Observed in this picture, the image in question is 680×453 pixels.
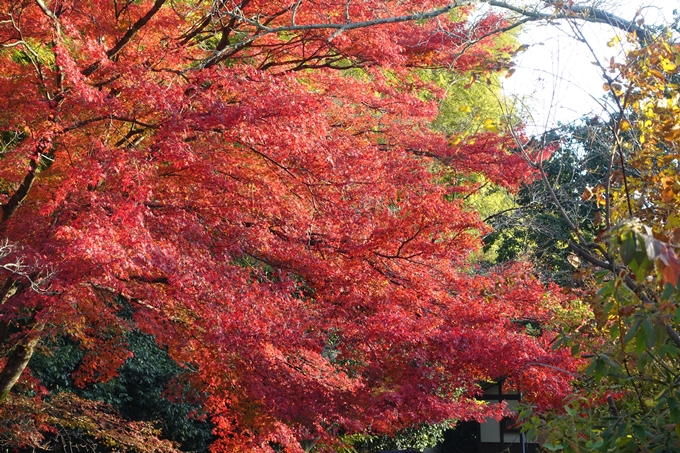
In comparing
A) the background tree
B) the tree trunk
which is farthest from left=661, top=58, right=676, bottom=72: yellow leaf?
the tree trunk

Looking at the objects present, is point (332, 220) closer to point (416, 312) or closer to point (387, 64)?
point (416, 312)

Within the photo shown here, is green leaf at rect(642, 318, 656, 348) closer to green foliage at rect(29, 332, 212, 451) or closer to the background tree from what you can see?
the background tree

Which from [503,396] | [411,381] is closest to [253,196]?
[411,381]

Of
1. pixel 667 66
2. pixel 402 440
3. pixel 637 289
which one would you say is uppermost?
pixel 667 66

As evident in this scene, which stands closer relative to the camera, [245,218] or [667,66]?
[667,66]

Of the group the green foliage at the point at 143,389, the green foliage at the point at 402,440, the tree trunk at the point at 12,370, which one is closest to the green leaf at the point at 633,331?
the tree trunk at the point at 12,370

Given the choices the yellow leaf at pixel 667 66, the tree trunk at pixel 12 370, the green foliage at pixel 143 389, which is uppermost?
the yellow leaf at pixel 667 66

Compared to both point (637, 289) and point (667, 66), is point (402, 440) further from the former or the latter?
point (667, 66)

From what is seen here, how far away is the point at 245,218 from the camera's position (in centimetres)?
812

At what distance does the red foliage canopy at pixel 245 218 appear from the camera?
6902 mm

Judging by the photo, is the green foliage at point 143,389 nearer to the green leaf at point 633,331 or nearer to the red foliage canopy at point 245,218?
the red foliage canopy at point 245,218

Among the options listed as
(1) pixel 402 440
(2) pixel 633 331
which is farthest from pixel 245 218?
(1) pixel 402 440

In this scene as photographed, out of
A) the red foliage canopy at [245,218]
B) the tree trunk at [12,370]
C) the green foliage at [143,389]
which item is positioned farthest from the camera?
the green foliage at [143,389]

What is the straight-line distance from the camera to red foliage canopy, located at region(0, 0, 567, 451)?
690 cm
